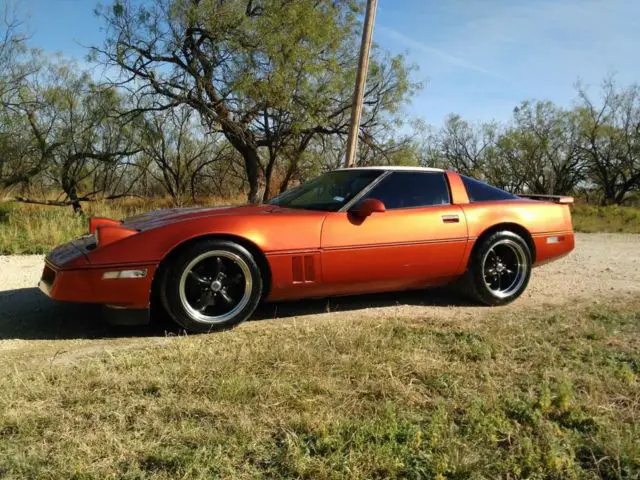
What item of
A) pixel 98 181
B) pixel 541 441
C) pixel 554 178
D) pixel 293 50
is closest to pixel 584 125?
pixel 554 178

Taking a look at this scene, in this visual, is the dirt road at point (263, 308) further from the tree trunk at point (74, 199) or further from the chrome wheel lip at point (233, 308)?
the tree trunk at point (74, 199)

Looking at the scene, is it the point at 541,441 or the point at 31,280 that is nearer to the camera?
the point at 541,441

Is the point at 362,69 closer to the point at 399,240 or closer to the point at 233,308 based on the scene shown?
the point at 399,240

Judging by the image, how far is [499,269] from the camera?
16.5 feet

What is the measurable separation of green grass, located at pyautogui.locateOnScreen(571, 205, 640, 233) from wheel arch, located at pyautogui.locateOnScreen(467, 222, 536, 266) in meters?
8.91

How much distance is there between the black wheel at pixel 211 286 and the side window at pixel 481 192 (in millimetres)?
2240

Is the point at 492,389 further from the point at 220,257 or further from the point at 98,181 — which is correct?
the point at 98,181

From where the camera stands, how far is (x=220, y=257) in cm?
398

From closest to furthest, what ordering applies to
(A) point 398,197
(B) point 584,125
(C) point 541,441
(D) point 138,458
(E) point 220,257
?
(D) point 138,458 < (C) point 541,441 < (E) point 220,257 < (A) point 398,197 < (B) point 584,125

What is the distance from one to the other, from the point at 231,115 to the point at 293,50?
10.2ft

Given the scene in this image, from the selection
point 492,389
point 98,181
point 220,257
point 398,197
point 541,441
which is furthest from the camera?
point 98,181

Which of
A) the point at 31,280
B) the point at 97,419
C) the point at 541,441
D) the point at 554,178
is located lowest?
the point at 541,441

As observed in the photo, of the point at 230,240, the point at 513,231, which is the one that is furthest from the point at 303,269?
the point at 513,231

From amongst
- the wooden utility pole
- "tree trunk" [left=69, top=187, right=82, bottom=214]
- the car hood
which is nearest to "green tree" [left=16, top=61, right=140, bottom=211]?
"tree trunk" [left=69, top=187, right=82, bottom=214]
